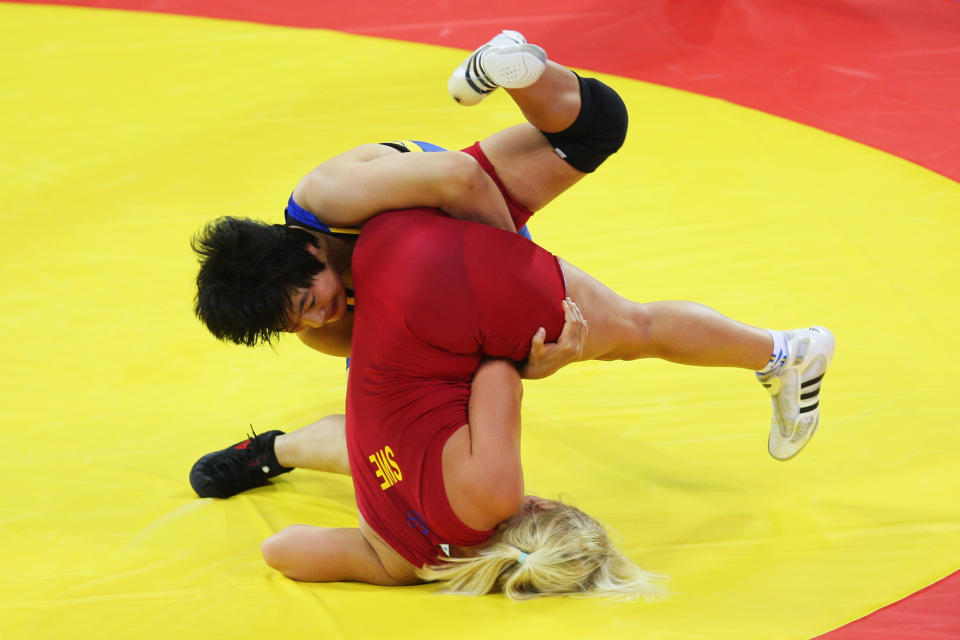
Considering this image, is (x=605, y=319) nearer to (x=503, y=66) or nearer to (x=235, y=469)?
(x=503, y=66)

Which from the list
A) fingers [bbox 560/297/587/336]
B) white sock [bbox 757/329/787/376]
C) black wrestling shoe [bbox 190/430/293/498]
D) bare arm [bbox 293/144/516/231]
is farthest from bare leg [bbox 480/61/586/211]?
A: black wrestling shoe [bbox 190/430/293/498]

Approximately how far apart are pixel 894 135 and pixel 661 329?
2.30 metres

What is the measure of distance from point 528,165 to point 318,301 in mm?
570

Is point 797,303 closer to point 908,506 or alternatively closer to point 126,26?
point 908,506

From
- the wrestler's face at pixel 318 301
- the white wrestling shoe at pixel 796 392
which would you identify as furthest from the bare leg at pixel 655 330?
the wrestler's face at pixel 318 301

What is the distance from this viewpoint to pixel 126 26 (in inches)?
229

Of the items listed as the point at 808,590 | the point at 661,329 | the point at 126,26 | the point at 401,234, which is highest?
the point at 126,26

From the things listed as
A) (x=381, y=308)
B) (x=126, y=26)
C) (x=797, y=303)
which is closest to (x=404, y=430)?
(x=381, y=308)

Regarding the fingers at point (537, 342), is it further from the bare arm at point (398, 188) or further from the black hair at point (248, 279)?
the black hair at point (248, 279)

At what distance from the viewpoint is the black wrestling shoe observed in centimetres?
279

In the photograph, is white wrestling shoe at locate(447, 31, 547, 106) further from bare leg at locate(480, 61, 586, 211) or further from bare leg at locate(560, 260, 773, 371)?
bare leg at locate(560, 260, 773, 371)

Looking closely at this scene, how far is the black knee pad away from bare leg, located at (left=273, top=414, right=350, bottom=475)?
0.80 meters

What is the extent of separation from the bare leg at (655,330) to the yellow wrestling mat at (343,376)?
0.33 metres

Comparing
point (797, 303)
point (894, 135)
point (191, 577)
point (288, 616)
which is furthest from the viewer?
point (894, 135)
